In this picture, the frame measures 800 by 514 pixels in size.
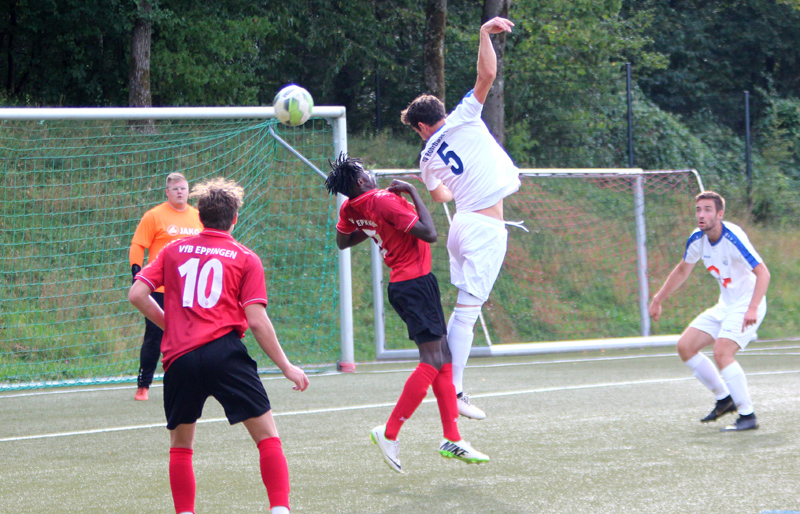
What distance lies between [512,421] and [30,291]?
6287mm

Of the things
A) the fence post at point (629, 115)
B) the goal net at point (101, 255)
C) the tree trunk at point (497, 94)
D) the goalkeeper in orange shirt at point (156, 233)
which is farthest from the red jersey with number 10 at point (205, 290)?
the fence post at point (629, 115)

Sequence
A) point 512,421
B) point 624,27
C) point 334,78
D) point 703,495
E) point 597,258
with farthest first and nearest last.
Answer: point 624,27, point 334,78, point 597,258, point 512,421, point 703,495

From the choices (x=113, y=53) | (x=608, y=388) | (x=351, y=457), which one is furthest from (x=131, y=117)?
(x=113, y=53)

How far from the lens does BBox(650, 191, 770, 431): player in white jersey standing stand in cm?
546

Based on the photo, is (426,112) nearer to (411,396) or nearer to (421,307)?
(421,307)

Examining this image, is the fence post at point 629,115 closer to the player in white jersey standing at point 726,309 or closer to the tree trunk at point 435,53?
the tree trunk at point 435,53

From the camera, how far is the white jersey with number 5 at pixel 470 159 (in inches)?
194

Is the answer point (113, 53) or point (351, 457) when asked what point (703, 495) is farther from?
point (113, 53)

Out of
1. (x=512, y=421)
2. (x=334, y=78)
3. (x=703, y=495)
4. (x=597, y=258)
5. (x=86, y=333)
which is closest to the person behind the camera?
(x=703, y=495)

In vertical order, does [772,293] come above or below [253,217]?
below

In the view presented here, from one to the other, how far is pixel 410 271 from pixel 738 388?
2414mm

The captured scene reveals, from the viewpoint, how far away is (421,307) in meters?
4.55

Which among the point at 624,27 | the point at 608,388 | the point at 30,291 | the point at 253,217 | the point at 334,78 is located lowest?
the point at 608,388

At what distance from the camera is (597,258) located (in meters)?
12.3
